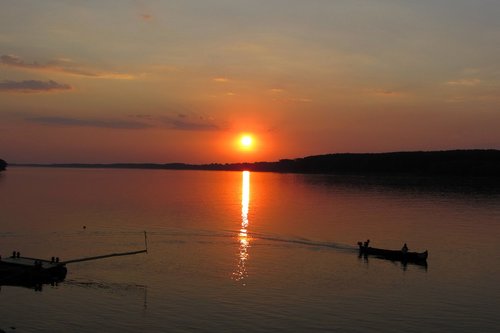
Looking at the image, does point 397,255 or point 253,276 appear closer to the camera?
point 253,276

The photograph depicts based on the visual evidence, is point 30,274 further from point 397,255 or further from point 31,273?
point 397,255

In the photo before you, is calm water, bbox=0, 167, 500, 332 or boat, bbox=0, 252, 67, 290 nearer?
calm water, bbox=0, 167, 500, 332

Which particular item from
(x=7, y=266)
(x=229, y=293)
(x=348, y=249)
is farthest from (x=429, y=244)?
(x=7, y=266)

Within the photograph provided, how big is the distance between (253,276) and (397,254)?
74.1 feet

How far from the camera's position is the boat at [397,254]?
63.9 m

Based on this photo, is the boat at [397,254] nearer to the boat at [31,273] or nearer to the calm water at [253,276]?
the calm water at [253,276]

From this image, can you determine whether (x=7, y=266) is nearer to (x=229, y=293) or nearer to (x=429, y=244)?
(x=229, y=293)

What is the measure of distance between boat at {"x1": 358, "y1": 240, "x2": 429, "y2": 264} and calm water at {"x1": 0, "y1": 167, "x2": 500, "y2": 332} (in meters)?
1.39

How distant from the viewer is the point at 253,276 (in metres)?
53.8

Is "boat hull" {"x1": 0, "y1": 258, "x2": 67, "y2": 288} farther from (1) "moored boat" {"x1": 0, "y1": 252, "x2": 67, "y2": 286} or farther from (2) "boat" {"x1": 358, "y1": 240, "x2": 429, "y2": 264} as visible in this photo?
(2) "boat" {"x1": 358, "y1": 240, "x2": 429, "y2": 264}

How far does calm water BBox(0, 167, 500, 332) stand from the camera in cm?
3919

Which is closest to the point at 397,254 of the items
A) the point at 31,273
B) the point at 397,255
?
the point at 397,255

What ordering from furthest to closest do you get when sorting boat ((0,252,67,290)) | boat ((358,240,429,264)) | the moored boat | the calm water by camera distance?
boat ((358,240,429,264)), the moored boat, boat ((0,252,67,290)), the calm water

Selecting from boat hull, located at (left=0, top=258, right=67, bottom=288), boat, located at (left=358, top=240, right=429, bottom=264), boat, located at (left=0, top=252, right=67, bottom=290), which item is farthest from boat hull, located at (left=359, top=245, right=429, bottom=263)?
boat hull, located at (left=0, top=258, right=67, bottom=288)
